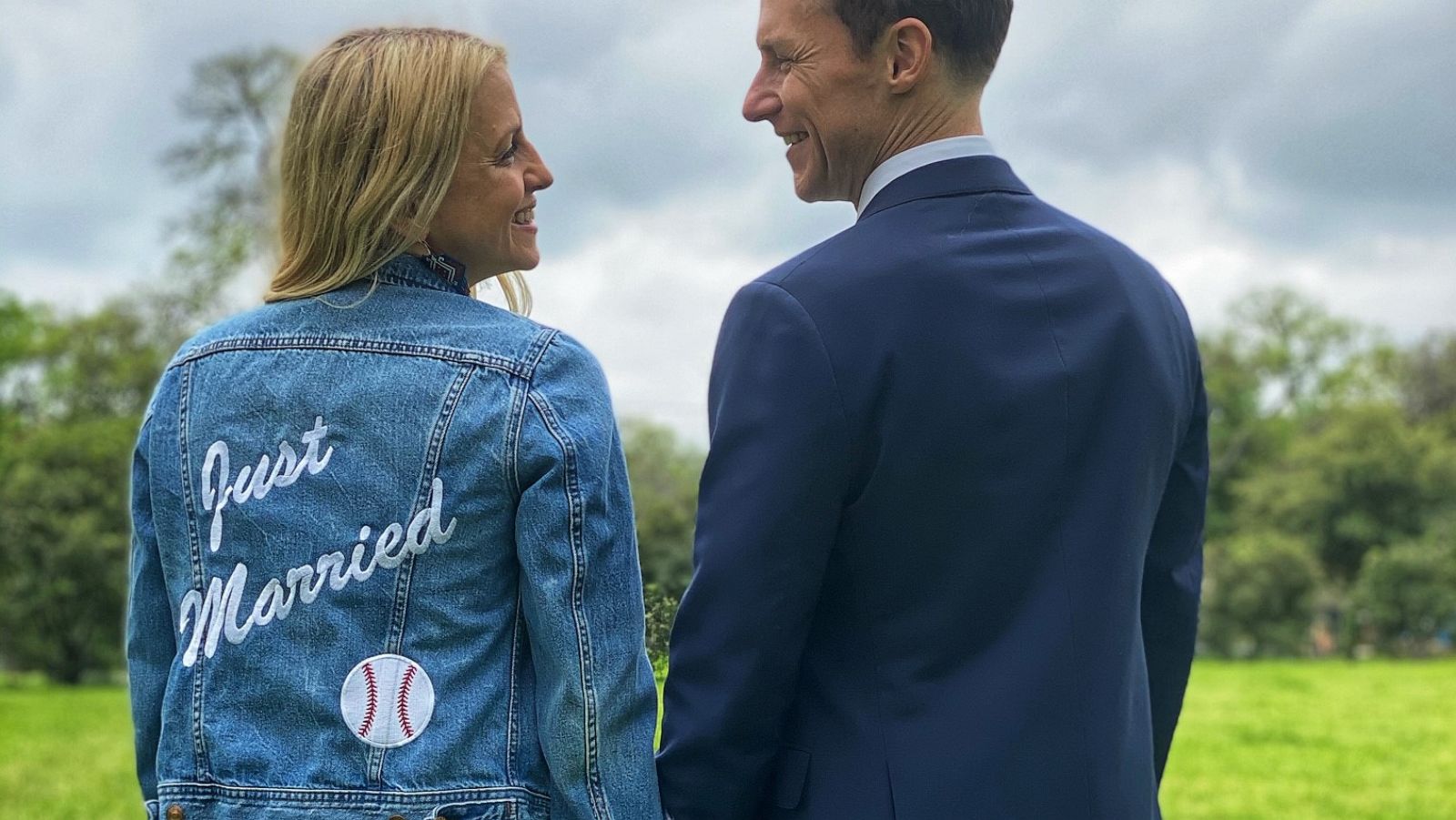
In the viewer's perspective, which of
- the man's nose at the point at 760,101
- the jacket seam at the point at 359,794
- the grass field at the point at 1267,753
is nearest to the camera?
the jacket seam at the point at 359,794

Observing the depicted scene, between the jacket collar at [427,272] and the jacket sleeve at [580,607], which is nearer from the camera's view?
the jacket sleeve at [580,607]

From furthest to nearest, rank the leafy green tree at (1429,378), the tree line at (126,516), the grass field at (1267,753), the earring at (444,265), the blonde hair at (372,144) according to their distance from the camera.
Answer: the leafy green tree at (1429,378)
the tree line at (126,516)
the grass field at (1267,753)
the earring at (444,265)
the blonde hair at (372,144)

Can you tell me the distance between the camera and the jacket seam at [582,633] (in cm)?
189

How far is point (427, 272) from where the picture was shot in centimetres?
206

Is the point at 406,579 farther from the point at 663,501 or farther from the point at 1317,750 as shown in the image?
the point at 1317,750

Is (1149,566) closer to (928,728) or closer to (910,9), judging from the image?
(928,728)

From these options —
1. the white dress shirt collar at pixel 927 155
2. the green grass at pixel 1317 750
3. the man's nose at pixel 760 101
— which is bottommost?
the green grass at pixel 1317 750

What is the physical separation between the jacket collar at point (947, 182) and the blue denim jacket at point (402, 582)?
0.52 m

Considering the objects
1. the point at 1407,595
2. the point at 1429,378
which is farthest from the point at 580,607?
the point at 1429,378

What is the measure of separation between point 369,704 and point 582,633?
0.27 metres

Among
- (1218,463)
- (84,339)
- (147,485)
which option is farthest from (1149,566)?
(1218,463)

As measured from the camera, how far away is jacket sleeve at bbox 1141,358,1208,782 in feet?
8.09

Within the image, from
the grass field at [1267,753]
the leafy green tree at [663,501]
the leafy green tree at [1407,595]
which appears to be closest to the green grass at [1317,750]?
the grass field at [1267,753]

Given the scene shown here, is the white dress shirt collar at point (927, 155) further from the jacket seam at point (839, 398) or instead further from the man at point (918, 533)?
the jacket seam at point (839, 398)
